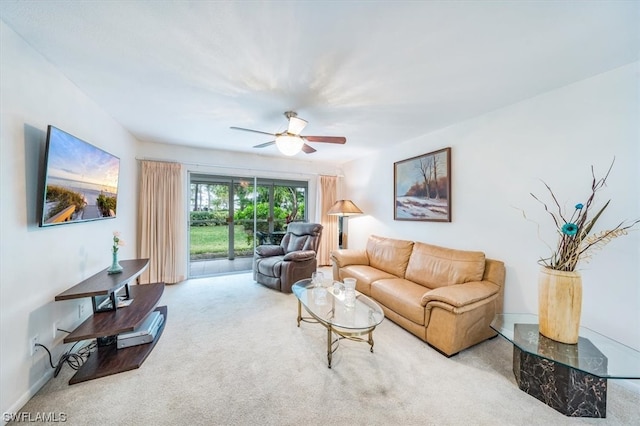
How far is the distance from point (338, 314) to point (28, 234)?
7.92ft

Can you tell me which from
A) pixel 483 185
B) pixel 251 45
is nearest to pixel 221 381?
pixel 251 45

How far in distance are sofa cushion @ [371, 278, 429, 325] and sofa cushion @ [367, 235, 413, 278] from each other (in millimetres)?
262

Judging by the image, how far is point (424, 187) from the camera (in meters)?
3.35

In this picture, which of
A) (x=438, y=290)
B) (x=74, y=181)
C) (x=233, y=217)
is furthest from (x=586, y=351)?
(x=233, y=217)

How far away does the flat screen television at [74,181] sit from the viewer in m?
1.67

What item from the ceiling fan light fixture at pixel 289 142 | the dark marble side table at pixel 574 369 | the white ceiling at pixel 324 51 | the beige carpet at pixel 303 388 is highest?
the white ceiling at pixel 324 51

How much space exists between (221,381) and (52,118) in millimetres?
2513

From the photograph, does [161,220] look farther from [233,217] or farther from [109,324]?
[109,324]

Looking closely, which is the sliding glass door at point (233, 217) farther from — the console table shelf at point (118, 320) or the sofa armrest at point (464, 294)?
the sofa armrest at point (464, 294)

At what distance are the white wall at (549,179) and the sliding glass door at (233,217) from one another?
300cm

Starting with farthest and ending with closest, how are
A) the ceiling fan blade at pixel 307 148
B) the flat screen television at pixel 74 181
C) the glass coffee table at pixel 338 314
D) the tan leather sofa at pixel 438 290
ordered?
the ceiling fan blade at pixel 307 148 → the tan leather sofa at pixel 438 290 → the glass coffee table at pixel 338 314 → the flat screen television at pixel 74 181

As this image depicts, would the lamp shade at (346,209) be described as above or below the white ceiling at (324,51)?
below

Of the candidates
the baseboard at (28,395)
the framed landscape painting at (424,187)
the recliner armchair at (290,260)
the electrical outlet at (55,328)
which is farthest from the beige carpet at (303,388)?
the framed landscape painting at (424,187)

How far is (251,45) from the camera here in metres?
1.57
